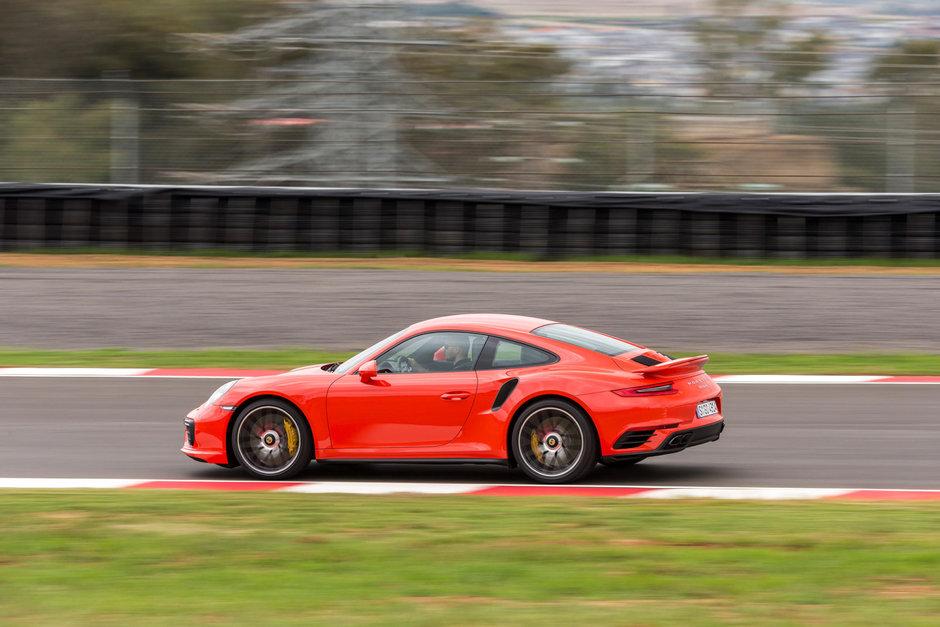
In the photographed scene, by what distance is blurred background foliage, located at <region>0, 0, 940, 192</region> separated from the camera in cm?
2259

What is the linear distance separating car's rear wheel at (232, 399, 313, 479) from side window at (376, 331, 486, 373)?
73 centimetres

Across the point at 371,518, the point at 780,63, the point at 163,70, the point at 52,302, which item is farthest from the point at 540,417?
the point at 163,70

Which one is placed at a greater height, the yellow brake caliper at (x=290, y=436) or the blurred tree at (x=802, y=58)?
the blurred tree at (x=802, y=58)

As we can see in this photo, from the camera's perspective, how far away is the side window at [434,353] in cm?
820

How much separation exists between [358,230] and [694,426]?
14488mm

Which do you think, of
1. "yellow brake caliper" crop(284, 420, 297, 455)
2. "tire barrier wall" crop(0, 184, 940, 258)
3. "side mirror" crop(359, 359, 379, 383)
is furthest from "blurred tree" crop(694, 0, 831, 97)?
"yellow brake caliper" crop(284, 420, 297, 455)

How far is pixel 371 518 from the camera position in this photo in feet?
21.8

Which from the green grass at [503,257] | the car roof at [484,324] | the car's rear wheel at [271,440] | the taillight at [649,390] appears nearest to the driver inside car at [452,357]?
the car roof at [484,324]

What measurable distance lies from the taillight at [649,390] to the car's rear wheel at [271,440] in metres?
2.20

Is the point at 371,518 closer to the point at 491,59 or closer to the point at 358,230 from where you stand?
the point at 358,230

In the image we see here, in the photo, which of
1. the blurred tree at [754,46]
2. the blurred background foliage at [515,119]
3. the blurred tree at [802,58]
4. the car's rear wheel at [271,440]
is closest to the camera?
the car's rear wheel at [271,440]

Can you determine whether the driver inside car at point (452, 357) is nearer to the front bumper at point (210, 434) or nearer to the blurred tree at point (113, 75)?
the front bumper at point (210, 434)

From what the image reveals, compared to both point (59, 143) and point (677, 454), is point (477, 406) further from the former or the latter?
point (59, 143)

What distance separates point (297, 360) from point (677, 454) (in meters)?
6.30
